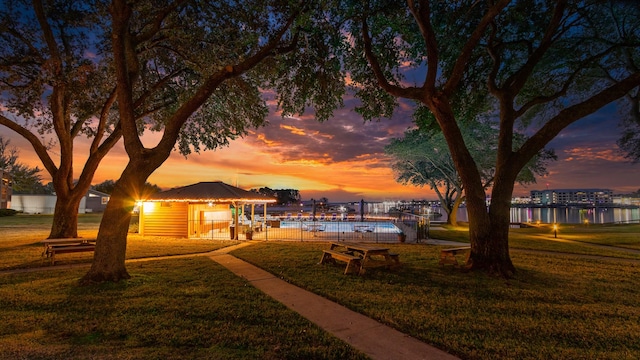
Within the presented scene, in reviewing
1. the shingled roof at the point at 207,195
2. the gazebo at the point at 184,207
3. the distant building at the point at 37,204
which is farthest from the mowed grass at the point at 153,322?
the distant building at the point at 37,204

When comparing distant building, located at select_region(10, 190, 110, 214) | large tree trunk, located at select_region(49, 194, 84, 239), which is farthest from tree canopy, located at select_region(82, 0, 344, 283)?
distant building, located at select_region(10, 190, 110, 214)

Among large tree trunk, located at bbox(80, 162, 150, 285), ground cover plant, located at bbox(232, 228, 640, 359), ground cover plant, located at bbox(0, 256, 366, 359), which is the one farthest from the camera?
large tree trunk, located at bbox(80, 162, 150, 285)

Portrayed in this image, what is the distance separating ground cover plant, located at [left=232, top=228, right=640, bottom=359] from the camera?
4.32 metres

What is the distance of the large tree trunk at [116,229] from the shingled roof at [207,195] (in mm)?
11391

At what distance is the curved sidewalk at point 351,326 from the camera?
4.02 meters

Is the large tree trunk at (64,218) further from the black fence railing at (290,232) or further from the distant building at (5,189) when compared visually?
the distant building at (5,189)

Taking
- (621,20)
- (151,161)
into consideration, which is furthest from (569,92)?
(151,161)

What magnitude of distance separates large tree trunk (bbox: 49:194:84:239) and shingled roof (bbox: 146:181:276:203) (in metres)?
5.12

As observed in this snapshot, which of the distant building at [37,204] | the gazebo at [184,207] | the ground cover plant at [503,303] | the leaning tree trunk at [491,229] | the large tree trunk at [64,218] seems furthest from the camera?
the distant building at [37,204]

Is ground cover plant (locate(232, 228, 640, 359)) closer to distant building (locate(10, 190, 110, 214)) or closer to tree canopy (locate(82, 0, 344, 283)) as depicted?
tree canopy (locate(82, 0, 344, 283))

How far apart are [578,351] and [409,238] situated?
13.8 meters

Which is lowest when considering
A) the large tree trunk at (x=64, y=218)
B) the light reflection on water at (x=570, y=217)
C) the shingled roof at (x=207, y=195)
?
the light reflection on water at (x=570, y=217)

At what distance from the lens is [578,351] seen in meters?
4.14

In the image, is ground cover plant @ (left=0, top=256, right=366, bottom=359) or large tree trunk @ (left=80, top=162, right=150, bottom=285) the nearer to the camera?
ground cover plant @ (left=0, top=256, right=366, bottom=359)
